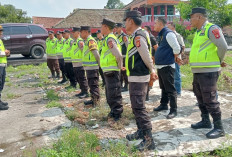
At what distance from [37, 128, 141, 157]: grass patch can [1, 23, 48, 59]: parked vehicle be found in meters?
10.2

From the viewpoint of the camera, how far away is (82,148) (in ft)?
10.9

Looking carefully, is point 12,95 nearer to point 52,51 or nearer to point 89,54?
point 52,51

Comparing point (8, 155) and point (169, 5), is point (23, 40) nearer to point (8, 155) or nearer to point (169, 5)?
point (8, 155)

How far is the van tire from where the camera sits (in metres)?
13.0

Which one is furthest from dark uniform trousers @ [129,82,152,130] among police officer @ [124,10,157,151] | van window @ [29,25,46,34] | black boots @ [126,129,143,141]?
van window @ [29,25,46,34]

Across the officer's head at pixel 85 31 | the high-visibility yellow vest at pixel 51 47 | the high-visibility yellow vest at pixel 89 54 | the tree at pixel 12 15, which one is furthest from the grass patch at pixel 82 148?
the tree at pixel 12 15

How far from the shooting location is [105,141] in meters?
3.72

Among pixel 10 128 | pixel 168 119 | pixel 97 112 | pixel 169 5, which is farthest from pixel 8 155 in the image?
pixel 169 5

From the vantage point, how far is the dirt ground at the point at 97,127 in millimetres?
3484

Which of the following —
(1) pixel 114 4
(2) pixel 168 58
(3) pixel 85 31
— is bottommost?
(2) pixel 168 58

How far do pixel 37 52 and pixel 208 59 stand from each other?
1135 centimetres

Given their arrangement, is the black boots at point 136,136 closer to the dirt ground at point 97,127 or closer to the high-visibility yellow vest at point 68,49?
the dirt ground at point 97,127

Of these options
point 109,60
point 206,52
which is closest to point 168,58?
point 206,52

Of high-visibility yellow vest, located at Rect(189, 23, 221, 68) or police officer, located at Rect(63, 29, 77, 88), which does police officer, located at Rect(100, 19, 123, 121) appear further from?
police officer, located at Rect(63, 29, 77, 88)
